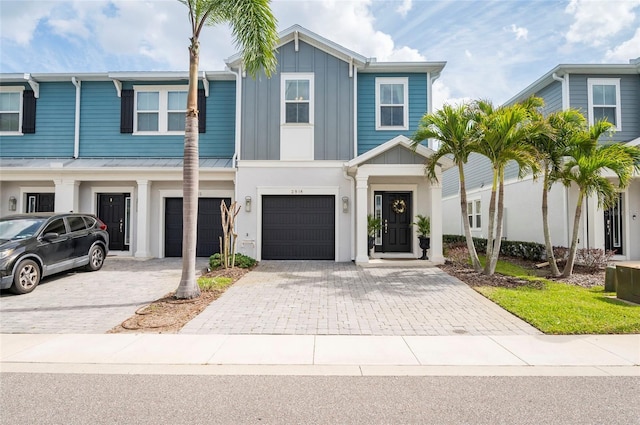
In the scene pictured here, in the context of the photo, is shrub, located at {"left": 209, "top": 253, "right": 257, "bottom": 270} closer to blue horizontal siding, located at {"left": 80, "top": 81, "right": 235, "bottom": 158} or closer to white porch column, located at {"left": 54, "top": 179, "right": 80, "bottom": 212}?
blue horizontal siding, located at {"left": 80, "top": 81, "right": 235, "bottom": 158}

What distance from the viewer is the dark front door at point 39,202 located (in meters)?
13.7

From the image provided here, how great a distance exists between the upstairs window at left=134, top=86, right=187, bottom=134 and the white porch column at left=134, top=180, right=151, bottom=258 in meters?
2.32

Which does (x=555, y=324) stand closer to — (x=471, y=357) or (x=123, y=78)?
(x=471, y=357)

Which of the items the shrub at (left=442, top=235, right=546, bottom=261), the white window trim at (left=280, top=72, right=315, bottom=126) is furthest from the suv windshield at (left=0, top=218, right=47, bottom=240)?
the shrub at (left=442, top=235, right=546, bottom=261)

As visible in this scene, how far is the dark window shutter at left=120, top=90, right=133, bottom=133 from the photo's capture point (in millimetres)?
13680

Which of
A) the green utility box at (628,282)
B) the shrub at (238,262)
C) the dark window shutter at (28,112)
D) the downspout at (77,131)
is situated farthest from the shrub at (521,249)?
the dark window shutter at (28,112)

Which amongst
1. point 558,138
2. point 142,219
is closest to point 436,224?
point 558,138

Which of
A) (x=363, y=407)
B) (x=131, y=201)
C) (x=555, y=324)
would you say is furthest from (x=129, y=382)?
(x=131, y=201)

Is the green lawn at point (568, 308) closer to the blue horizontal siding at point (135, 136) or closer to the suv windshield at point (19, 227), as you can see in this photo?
the blue horizontal siding at point (135, 136)

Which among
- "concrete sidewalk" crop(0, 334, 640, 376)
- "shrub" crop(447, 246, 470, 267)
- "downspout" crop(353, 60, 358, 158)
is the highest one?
"downspout" crop(353, 60, 358, 158)

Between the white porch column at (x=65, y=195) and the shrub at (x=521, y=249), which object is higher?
the white porch column at (x=65, y=195)

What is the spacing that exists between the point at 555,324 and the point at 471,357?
7.03 ft

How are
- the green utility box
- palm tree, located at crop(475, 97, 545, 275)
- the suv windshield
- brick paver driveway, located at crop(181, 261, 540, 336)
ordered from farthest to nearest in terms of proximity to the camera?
1. palm tree, located at crop(475, 97, 545, 275)
2. the suv windshield
3. the green utility box
4. brick paver driveway, located at crop(181, 261, 540, 336)

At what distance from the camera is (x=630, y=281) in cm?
705
